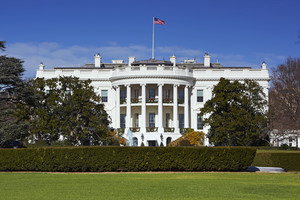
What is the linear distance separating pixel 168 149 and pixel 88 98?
27.9 meters

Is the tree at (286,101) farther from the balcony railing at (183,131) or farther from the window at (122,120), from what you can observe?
the window at (122,120)

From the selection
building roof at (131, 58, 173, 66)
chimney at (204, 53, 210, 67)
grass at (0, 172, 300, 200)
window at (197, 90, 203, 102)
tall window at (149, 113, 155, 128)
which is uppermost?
chimney at (204, 53, 210, 67)

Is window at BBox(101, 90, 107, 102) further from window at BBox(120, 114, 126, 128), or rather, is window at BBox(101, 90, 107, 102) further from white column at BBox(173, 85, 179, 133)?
white column at BBox(173, 85, 179, 133)

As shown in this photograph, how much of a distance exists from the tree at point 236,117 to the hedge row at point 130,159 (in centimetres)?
2396

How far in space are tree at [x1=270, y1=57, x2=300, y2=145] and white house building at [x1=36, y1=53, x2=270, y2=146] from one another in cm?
306

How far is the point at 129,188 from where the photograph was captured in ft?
63.5

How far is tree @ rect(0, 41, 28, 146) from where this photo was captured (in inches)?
1522

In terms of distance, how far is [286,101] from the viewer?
62.2 meters

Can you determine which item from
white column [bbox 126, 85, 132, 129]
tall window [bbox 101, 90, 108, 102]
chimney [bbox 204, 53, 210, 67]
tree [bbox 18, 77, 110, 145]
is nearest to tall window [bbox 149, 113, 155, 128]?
white column [bbox 126, 85, 132, 129]

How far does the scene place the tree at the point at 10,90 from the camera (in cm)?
3866

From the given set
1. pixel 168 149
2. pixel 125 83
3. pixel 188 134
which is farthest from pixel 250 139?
pixel 168 149

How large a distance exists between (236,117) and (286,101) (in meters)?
11.6

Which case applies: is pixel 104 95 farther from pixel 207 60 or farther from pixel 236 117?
pixel 236 117

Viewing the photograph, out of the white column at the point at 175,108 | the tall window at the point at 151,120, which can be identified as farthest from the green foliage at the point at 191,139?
the tall window at the point at 151,120
